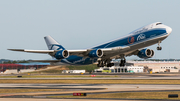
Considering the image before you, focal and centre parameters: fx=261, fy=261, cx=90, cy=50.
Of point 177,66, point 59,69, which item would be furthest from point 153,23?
point 177,66

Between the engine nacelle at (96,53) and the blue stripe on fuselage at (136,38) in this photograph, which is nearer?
the blue stripe on fuselage at (136,38)

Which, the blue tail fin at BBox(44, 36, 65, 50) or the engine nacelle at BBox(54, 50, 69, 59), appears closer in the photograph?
the engine nacelle at BBox(54, 50, 69, 59)

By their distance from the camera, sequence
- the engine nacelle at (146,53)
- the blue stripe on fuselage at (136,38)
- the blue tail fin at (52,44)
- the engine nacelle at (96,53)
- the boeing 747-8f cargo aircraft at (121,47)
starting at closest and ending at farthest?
the blue stripe on fuselage at (136,38)
the boeing 747-8f cargo aircraft at (121,47)
the engine nacelle at (96,53)
the engine nacelle at (146,53)
the blue tail fin at (52,44)

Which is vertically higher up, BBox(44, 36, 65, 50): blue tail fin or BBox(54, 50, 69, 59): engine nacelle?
BBox(44, 36, 65, 50): blue tail fin

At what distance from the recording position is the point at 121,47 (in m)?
62.8

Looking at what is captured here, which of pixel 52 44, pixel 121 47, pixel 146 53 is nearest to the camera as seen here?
pixel 121 47

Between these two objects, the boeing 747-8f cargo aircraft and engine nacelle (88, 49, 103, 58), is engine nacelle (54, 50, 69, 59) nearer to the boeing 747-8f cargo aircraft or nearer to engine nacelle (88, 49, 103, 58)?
the boeing 747-8f cargo aircraft

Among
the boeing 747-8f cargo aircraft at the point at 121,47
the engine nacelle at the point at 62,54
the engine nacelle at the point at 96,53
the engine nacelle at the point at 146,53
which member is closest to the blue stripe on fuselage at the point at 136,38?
the boeing 747-8f cargo aircraft at the point at 121,47

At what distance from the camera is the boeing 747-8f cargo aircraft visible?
5762cm

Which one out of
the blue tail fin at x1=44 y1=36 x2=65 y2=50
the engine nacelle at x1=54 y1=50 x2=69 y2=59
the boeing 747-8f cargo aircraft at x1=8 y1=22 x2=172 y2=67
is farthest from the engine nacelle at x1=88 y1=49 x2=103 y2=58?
the blue tail fin at x1=44 y1=36 x2=65 y2=50

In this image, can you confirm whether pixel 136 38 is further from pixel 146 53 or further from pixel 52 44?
pixel 52 44

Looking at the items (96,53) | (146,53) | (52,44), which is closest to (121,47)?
(96,53)

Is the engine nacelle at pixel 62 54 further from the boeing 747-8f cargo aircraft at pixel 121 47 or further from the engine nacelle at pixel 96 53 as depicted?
the engine nacelle at pixel 96 53

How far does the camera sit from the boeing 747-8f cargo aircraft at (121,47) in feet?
189
